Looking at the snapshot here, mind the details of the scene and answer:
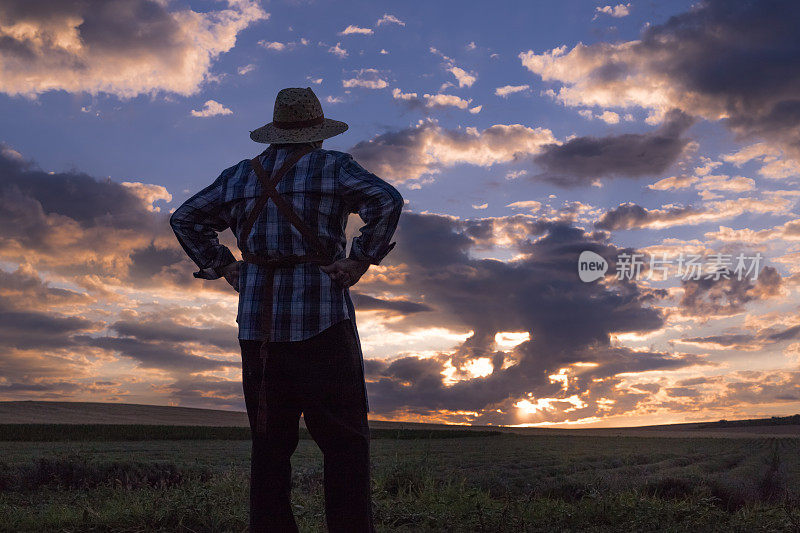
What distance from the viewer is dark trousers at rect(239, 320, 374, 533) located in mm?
3814

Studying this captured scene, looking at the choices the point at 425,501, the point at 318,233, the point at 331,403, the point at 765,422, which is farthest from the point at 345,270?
the point at 765,422

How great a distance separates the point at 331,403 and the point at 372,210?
1152 millimetres

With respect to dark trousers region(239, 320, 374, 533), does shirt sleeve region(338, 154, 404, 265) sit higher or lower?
higher

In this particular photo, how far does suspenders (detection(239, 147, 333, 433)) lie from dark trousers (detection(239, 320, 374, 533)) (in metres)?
0.06

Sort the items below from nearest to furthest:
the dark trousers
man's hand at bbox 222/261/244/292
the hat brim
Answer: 1. the dark trousers
2. the hat brim
3. man's hand at bbox 222/261/244/292

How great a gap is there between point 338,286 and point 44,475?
9.05 metres

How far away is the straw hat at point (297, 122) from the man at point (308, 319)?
165mm

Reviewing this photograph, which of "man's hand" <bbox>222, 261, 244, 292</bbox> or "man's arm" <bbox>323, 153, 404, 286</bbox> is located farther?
"man's hand" <bbox>222, 261, 244, 292</bbox>

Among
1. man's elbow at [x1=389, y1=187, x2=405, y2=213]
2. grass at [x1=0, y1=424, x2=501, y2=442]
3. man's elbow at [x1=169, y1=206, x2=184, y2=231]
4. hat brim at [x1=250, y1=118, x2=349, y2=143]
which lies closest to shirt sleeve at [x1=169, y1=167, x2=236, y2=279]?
man's elbow at [x1=169, y1=206, x2=184, y2=231]

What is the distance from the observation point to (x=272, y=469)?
13.4ft

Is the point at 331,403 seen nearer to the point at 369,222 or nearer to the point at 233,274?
the point at 369,222

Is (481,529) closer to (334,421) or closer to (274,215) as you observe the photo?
(334,421)

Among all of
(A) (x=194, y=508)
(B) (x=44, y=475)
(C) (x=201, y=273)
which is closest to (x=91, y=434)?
(B) (x=44, y=475)

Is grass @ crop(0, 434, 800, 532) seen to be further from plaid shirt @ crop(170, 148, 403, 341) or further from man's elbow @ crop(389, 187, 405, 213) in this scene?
man's elbow @ crop(389, 187, 405, 213)
